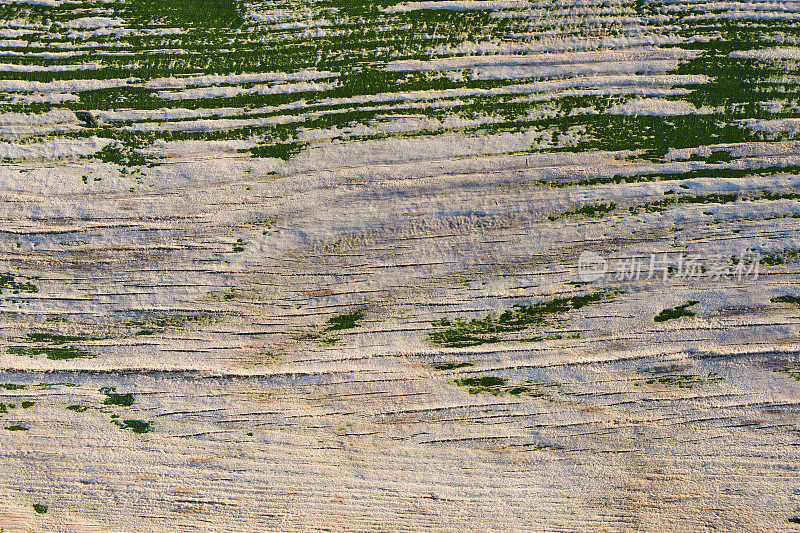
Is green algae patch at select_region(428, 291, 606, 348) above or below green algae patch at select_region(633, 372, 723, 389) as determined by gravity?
above

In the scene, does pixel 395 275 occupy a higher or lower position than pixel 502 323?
higher

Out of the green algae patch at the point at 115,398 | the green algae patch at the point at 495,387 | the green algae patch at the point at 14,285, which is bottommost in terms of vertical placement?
the green algae patch at the point at 115,398

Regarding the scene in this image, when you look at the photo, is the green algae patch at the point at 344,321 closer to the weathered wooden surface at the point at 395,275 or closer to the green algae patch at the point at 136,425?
the weathered wooden surface at the point at 395,275

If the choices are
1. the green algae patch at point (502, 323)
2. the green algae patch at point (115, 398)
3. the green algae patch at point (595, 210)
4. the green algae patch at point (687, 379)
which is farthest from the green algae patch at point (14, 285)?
the green algae patch at point (687, 379)

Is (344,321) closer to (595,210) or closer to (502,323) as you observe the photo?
(502,323)

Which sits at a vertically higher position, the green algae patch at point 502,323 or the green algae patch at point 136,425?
the green algae patch at point 502,323

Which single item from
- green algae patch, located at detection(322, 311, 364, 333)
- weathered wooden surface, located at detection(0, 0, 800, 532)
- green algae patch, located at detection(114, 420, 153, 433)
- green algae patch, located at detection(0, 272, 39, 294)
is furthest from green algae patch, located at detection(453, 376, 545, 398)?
green algae patch, located at detection(0, 272, 39, 294)

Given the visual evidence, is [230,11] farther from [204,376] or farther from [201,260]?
[204,376]

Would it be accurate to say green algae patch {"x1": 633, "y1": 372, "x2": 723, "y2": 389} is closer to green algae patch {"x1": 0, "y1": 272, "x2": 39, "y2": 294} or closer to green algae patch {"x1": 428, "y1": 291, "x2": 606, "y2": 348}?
green algae patch {"x1": 428, "y1": 291, "x2": 606, "y2": 348}

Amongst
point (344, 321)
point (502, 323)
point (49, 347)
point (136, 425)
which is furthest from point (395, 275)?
point (49, 347)
